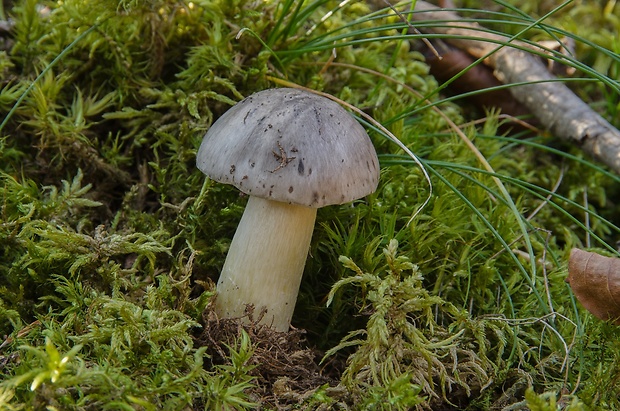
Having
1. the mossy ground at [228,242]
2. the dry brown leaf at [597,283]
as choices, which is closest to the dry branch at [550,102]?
the mossy ground at [228,242]

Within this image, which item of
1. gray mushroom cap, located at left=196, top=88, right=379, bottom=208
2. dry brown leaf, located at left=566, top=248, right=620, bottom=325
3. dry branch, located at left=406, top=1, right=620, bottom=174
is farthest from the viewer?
dry branch, located at left=406, top=1, right=620, bottom=174

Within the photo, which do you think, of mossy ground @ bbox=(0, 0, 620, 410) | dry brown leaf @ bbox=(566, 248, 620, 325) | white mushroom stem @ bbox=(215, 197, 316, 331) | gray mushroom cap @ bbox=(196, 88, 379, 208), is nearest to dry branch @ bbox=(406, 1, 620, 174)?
mossy ground @ bbox=(0, 0, 620, 410)

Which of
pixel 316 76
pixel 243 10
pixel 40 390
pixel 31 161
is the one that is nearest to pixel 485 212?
pixel 316 76

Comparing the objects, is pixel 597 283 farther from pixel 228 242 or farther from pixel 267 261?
pixel 228 242

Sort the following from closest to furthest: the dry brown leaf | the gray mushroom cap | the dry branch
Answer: the gray mushroom cap, the dry brown leaf, the dry branch

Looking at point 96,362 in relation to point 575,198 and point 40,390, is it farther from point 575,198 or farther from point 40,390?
point 575,198

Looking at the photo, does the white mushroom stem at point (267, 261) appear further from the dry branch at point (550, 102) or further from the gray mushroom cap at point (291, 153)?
the dry branch at point (550, 102)

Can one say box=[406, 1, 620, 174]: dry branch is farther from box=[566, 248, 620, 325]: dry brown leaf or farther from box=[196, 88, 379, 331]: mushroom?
box=[196, 88, 379, 331]: mushroom
